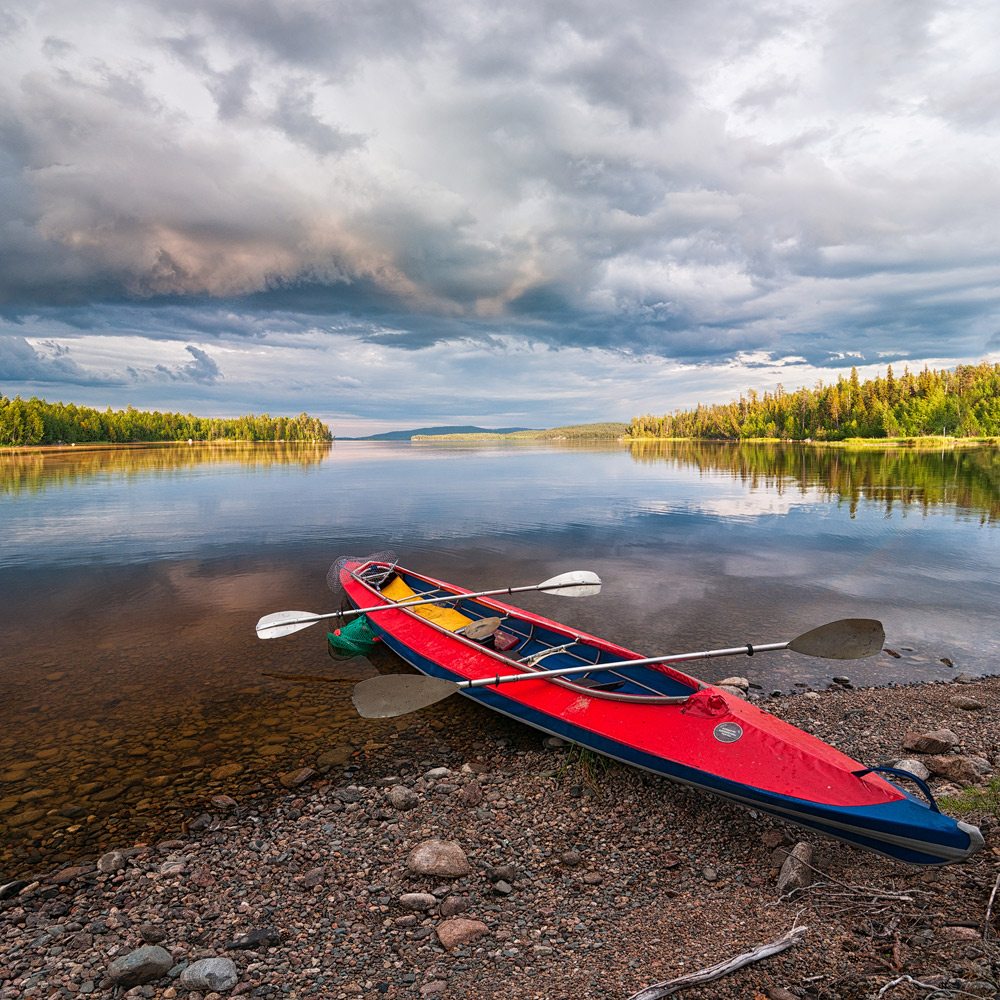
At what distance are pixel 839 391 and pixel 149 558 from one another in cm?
19170

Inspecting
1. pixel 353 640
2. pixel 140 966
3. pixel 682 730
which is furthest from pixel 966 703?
pixel 353 640

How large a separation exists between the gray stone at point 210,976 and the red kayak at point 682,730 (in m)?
4.14

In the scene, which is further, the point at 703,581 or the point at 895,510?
the point at 895,510

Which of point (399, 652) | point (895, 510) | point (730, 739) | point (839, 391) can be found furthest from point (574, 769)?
point (839, 391)

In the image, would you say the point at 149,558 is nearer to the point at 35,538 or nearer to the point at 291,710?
the point at 35,538

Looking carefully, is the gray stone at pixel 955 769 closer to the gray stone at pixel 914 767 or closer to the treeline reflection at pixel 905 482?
the gray stone at pixel 914 767

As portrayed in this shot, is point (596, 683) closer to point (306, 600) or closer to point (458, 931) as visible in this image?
point (458, 931)

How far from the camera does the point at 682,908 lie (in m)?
5.94

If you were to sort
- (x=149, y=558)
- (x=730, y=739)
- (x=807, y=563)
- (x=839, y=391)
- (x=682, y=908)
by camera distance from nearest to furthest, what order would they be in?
(x=682, y=908) < (x=730, y=739) < (x=807, y=563) < (x=149, y=558) < (x=839, y=391)

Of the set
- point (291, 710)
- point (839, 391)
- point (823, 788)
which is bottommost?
point (291, 710)

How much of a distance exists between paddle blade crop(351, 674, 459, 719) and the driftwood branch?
4832 millimetres

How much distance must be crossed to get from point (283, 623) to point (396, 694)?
5.87 m

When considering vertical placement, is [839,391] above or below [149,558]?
above

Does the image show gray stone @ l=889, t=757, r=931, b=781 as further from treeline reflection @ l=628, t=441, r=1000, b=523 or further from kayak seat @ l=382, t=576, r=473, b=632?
treeline reflection @ l=628, t=441, r=1000, b=523
